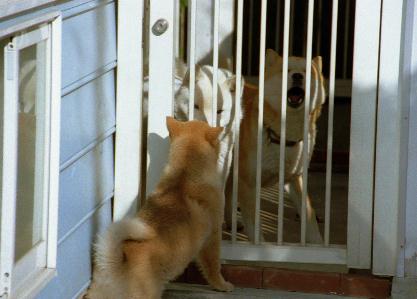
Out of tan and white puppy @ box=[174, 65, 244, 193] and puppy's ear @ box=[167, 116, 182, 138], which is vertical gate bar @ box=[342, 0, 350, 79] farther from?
puppy's ear @ box=[167, 116, 182, 138]

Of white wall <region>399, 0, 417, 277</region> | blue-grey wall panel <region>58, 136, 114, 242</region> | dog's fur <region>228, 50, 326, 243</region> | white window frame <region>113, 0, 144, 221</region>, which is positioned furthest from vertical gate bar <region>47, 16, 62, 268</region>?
dog's fur <region>228, 50, 326, 243</region>

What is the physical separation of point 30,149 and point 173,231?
3.01 feet

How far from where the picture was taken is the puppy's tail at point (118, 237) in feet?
13.8

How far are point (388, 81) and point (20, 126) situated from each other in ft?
6.20

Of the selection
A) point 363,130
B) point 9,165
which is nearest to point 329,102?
point 363,130

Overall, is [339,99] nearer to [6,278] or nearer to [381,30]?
[381,30]

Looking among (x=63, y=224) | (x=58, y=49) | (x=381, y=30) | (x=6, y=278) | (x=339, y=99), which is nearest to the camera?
(x=6, y=278)

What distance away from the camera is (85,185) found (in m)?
4.39

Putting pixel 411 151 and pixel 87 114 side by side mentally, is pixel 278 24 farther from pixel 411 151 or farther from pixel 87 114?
pixel 87 114

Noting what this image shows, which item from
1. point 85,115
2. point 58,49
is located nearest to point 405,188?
point 85,115

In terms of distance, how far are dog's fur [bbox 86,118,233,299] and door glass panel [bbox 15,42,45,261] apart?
557 millimetres

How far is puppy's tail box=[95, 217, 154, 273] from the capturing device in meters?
4.19

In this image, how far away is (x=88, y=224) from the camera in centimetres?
449

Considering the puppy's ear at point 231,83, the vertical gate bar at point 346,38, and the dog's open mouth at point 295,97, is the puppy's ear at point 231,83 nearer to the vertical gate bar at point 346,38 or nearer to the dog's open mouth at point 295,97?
the dog's open mouth at point 295,97
